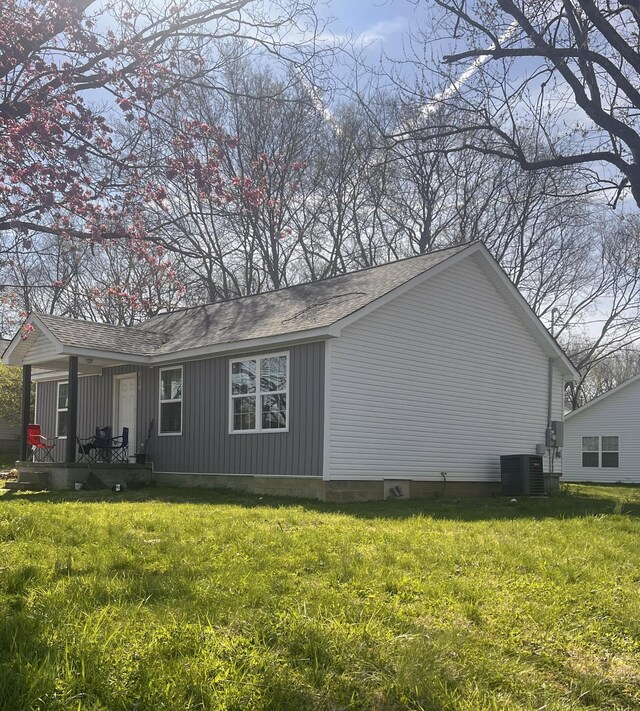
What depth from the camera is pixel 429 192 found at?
27812 mm

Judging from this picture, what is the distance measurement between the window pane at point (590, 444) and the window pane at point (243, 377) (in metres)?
20.1

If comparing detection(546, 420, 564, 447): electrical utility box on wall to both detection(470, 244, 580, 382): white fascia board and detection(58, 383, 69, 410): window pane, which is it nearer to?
detection(470, 244, 580, 382): white fascia board

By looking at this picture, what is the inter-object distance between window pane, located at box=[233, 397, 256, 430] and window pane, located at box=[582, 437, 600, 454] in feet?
65.7

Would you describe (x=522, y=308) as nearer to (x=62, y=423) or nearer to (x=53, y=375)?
(x=53, y=375)

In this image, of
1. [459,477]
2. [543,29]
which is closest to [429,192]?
[459,477]

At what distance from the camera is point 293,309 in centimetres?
1540

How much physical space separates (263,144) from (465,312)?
13060 millimetres

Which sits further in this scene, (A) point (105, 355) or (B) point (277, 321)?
(A) point (105, 355)

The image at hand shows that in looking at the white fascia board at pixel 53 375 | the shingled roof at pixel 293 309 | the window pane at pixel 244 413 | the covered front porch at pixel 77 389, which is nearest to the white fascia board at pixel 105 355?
the covered front porch at pixel 77 389

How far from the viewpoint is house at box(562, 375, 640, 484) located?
28438 millimetres

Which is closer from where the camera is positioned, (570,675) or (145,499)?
(570,675)

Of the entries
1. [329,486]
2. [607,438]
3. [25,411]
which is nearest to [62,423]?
[25,411]

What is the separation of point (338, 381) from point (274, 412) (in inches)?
65.8

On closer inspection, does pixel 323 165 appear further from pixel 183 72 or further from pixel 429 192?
pixel 183 72
